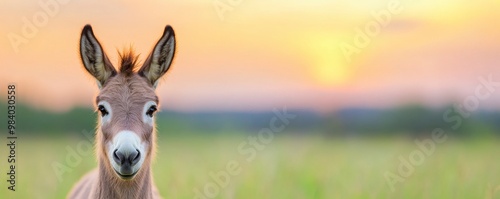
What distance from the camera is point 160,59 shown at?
22.4 feet

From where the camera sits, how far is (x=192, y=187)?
32.7 ft

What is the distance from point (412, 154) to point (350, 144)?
2514mm

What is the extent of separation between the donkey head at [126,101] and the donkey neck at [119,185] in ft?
0.29

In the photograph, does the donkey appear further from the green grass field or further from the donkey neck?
the green grass field

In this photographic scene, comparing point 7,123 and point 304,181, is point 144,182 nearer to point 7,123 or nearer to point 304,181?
point 7,123

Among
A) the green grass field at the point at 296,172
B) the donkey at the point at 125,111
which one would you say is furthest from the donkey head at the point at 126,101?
the green grass field at the point at 296,172

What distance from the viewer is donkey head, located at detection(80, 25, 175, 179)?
19.5ft

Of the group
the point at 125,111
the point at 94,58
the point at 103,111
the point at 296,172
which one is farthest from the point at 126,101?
the point at 296,172

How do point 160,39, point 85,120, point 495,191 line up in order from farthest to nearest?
1. point 85,120
2. point 495,191
3. point 160,39

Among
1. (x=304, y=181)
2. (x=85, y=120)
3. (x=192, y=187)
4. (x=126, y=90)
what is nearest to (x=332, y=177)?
(x=304, y=181)

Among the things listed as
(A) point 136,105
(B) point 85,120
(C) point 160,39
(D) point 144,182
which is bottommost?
(D) point 144,182

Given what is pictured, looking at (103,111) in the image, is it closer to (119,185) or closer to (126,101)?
(126,101)

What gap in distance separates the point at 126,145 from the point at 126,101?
685 millimetres

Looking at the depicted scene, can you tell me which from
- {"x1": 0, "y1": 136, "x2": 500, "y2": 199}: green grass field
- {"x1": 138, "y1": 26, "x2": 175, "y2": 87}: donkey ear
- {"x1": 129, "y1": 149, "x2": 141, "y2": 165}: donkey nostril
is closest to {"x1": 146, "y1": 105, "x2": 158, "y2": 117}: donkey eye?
{"x1": 138, "y1": 26, "x2": 175, "y2": 87}: donkey ear
